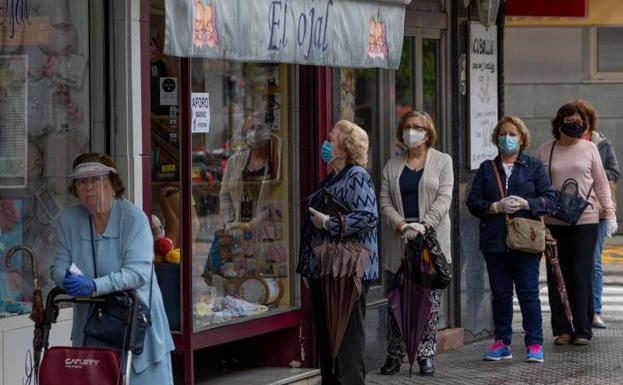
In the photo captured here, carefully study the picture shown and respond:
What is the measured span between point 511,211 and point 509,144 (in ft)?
1.58

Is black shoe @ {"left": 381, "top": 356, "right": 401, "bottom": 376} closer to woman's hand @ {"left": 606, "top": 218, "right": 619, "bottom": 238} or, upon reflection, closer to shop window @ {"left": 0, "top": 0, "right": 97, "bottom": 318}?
woman's hand @ {"left": 606, "top": 218, "right": 619, "bottom": 238}

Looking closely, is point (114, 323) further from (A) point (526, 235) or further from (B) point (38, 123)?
(A) point (526, 235)

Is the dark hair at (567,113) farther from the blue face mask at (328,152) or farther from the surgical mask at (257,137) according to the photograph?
the blue face mask at (328,152)

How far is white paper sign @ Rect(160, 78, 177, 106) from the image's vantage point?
8359 millimetres

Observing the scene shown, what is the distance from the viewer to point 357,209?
841cm

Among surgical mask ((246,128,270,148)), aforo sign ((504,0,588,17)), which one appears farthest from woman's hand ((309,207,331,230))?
aforo sign ((504,0,588,17))

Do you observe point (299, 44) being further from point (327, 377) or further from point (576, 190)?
point (576, 190)

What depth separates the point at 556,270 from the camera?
1056cm

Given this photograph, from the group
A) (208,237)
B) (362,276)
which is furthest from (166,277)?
(362,276)

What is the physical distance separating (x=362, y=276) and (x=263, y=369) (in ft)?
4.09

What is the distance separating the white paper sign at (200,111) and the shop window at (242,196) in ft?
0.08

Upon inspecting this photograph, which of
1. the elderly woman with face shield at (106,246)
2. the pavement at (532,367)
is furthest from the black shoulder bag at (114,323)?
the pavement at (532,367)

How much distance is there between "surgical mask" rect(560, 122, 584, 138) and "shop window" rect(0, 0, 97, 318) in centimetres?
443

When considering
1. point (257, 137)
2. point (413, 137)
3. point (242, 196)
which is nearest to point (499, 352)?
point (413, 137)
